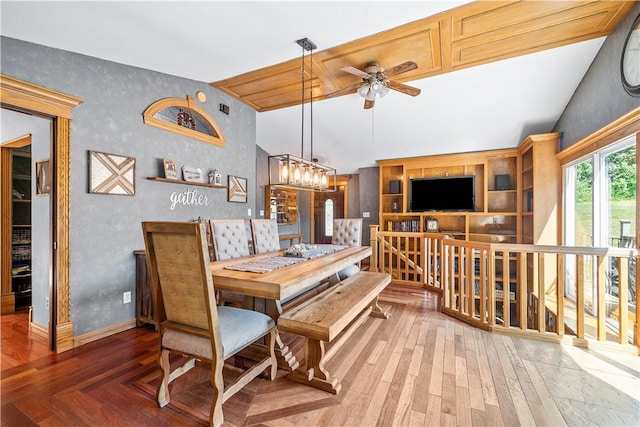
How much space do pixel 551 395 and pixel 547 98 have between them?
12.8 feet

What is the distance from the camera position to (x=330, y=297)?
90.6 inches

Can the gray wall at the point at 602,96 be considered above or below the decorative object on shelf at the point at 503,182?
above

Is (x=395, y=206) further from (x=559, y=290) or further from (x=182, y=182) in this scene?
(x=182, y=182)

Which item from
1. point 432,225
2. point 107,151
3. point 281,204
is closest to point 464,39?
point 432,225

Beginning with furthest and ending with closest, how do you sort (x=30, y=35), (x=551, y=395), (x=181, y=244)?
(x=30, y=35)
(x=551, y=395)
(x=181, y=244)

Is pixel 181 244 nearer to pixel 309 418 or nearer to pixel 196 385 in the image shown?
pixel 196 385

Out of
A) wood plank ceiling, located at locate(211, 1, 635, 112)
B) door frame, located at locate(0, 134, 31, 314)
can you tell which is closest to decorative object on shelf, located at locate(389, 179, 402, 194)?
wood plank ceiling, located at locate(211, 1, 635, 112)

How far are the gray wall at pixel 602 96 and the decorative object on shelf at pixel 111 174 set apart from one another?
187 inches

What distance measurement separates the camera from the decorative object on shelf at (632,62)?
2.39 metres

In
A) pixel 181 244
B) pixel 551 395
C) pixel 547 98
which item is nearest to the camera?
pixel 181 244

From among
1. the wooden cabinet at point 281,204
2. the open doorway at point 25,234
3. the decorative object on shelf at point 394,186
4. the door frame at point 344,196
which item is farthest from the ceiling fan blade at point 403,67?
the door frame at point 344,196

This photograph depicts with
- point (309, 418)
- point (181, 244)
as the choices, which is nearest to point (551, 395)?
point (309, 418)

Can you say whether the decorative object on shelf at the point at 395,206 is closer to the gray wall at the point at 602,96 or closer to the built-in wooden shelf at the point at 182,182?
the gray wall at the point at 602,96

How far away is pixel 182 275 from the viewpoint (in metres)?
1.58
